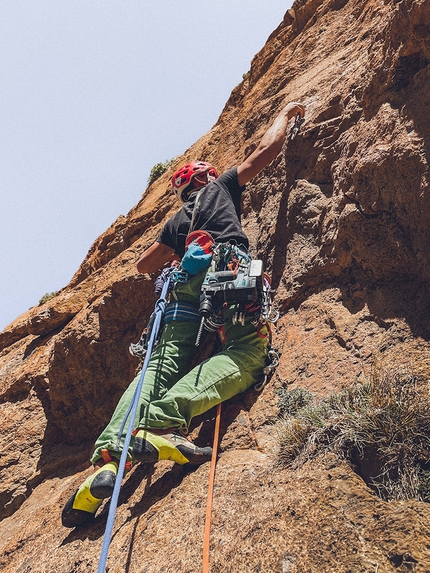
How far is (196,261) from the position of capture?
5.21 m

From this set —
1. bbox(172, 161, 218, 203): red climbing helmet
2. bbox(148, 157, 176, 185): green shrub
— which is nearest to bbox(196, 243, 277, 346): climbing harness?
bbox(172, 161, 218, 203): red climbing helmet

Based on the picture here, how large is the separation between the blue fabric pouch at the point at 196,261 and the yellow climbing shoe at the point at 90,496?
184 centimetres

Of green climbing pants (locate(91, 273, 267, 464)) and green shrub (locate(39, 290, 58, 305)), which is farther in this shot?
A: green shrub (locate(39, 290, 58, 305))

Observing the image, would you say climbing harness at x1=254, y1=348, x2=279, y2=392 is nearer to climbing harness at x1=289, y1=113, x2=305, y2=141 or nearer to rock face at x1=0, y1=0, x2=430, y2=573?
rock face at x1=0, y1=0, x2=430, y2=573

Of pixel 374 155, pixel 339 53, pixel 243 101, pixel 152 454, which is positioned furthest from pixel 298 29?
pixel 152 454

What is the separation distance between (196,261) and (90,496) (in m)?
2.15

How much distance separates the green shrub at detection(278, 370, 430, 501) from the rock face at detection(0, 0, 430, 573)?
13 centimetres

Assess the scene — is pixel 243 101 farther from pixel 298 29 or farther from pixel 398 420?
pixel 398 420

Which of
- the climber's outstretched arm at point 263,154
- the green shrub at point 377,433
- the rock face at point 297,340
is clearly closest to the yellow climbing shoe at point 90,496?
the rock face at point 297,340

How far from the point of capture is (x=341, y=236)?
531cm

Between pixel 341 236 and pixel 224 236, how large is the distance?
1081 millimetres

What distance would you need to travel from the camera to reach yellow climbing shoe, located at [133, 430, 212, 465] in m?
4.08

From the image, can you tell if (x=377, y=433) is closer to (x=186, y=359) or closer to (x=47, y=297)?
(x=186, y=359)

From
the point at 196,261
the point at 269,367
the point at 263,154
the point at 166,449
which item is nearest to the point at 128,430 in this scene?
the point at 166,449
